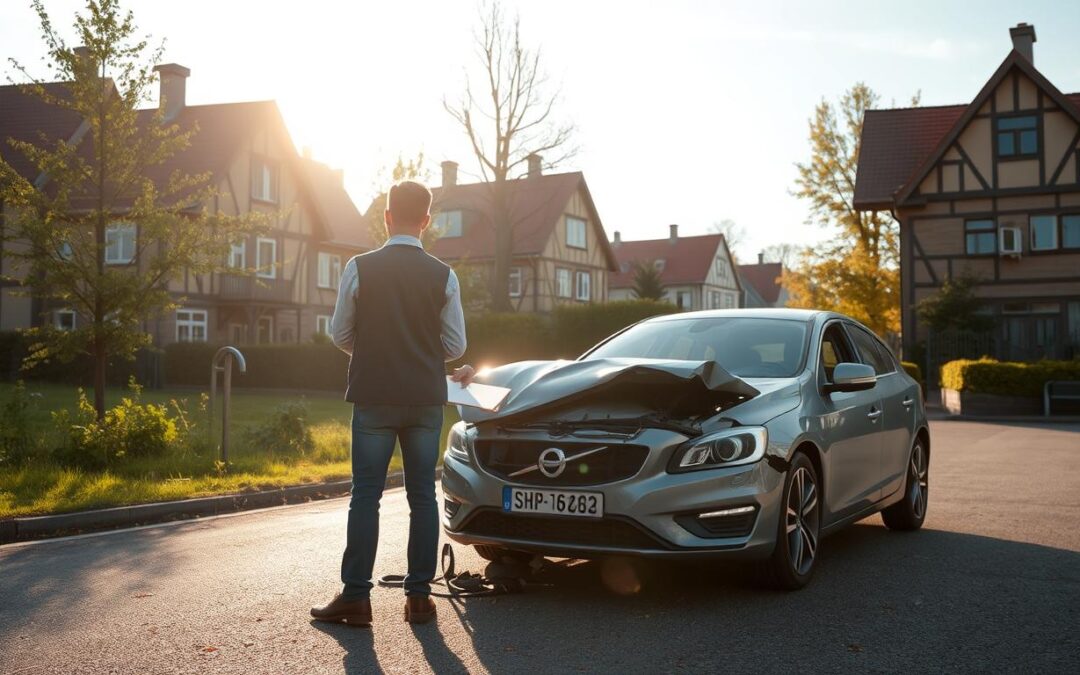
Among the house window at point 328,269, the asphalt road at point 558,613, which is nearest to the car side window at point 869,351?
the asphalt road at point 558,613

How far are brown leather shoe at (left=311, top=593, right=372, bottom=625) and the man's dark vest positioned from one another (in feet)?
3.06

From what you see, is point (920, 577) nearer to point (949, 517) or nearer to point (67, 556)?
point (949, 517)

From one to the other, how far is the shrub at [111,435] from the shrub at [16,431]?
0.28 m

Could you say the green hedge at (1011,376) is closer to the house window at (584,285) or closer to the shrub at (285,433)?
the shrub at (285,433)

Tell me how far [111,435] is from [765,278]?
3741 inches

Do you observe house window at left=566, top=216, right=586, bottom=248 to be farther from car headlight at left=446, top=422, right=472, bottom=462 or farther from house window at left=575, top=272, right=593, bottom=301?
car headlight at left=446, top=422, right=472, bottom=462

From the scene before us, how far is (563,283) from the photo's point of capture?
180 feet

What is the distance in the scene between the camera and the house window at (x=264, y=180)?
40594 mm

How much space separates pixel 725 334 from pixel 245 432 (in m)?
9.29

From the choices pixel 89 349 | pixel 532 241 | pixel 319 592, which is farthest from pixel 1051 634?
pixel 532 241

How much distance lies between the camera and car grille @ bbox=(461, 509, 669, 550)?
523 cm

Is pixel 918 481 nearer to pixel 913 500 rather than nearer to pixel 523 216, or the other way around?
pixel 913 500

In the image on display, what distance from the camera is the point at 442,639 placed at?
4.80 m

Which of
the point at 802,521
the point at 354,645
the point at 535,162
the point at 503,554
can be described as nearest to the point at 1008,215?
the point at 535,162
